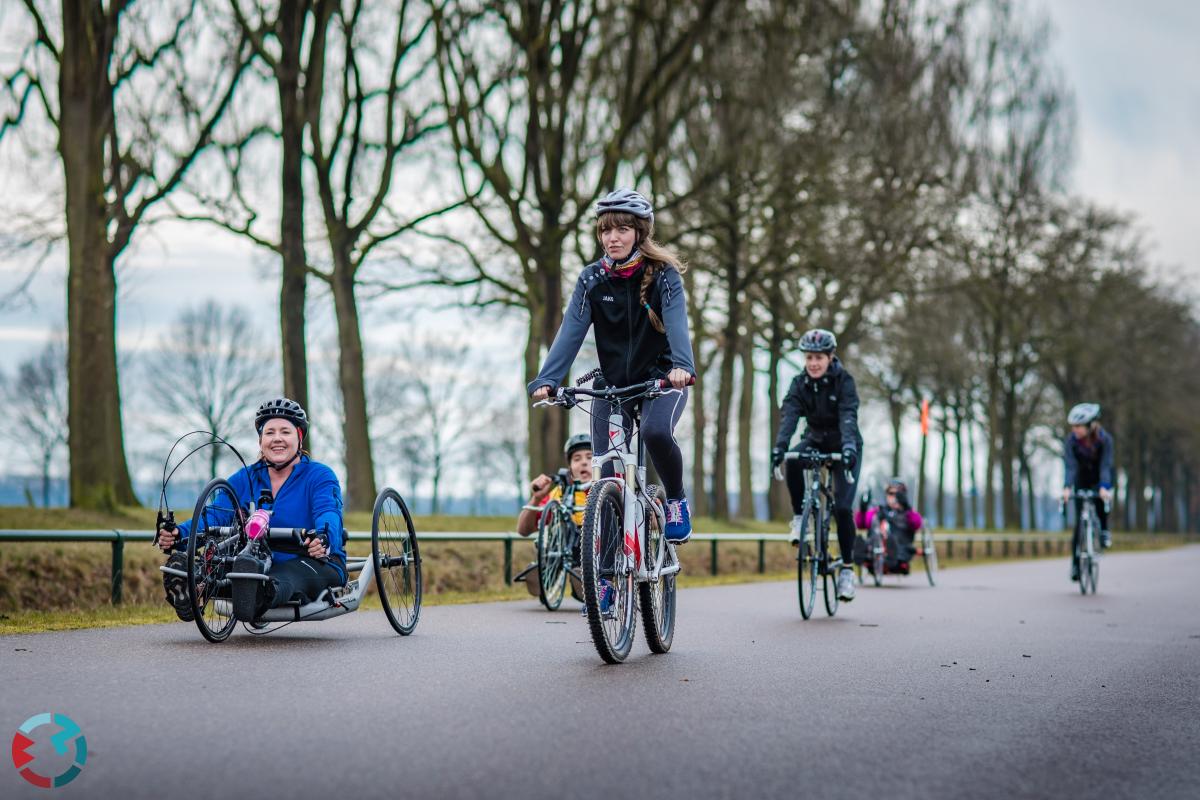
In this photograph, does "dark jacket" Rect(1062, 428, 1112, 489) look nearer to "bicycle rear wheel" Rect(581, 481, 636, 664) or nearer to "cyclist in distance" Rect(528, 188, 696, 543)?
"cyclist in distance" Rect(528, 188, 696, 543)

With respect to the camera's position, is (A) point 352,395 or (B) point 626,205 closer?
(B) point 626,205

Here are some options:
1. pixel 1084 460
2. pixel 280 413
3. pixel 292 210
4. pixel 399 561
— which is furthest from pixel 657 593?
pixel 292 210

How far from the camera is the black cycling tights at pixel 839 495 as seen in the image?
10.7 m

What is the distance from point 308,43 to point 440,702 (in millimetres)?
17164

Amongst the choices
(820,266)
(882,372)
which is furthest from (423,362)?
(820,266)

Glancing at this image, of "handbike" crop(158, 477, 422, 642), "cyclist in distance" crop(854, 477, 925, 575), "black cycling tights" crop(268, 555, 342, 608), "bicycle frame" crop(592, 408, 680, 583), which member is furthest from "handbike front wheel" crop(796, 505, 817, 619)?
"cyclist in distance" crop(854, 477, 925, 575)

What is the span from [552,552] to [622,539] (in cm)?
447

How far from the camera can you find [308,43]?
20.6 meters

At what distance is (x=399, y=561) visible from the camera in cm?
819

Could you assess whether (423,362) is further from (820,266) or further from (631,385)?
(631,385)

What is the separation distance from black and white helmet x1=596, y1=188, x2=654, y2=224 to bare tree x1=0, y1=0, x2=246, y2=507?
1166 centimetres

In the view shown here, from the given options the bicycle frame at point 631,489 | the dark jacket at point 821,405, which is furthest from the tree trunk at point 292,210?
the bicycle frame at point 631,489

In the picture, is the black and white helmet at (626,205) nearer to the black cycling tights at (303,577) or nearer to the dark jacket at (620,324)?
the dark jacket at (620,324)

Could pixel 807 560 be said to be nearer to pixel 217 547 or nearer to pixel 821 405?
pixel 821 405
